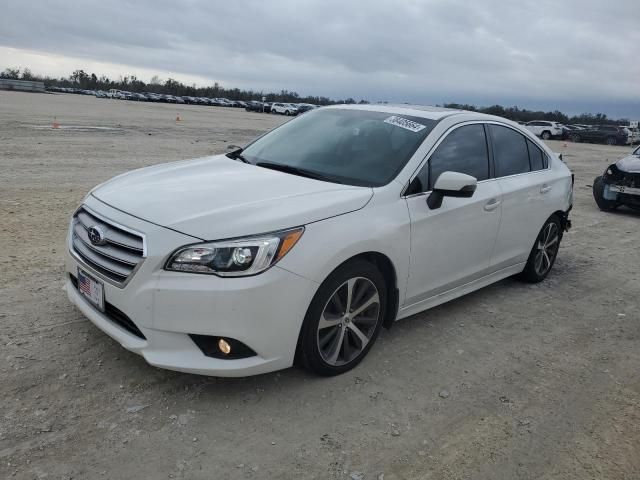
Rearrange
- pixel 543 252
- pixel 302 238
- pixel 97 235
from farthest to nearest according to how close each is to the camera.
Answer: pixel 543 252 → pixel 97 235 → pixel 302 238

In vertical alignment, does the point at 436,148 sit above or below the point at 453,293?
above

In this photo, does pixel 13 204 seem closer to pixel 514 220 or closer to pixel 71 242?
pixel 71 242

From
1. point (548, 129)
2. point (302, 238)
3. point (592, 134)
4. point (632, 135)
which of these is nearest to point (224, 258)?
point (302, 238)

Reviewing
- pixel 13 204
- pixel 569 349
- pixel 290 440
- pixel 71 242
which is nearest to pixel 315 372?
pixel 290 440

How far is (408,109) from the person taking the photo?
4.68 meters

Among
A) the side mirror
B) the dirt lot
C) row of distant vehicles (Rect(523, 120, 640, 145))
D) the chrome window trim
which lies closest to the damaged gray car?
the chrome window trim

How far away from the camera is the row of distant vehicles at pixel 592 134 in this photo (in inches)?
1703

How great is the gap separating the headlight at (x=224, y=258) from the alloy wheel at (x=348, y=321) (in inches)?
22.7

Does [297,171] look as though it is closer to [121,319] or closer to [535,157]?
[121,319]

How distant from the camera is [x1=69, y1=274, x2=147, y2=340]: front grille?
3.07m

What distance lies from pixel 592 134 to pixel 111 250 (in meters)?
47.4

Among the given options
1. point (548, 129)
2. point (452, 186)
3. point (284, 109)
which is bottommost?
point (284, 109)

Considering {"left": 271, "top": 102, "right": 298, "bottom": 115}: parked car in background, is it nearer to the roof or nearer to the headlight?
the roof

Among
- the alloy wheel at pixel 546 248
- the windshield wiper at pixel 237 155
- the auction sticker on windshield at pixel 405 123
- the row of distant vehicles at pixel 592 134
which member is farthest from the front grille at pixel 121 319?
the row of distant vehicles at pixel 592 134
